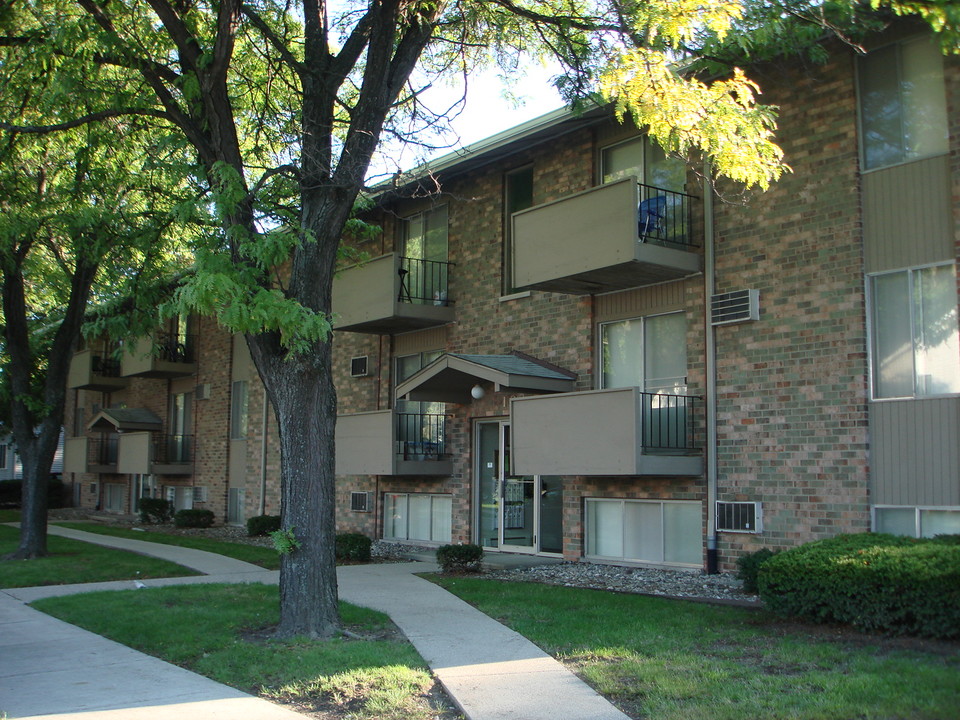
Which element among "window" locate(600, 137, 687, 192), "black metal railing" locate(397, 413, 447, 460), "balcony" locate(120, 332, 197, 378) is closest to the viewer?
"window" locate(600, 137, 687, 192)

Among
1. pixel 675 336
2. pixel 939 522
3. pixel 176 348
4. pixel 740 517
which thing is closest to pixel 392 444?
pixel 675 336

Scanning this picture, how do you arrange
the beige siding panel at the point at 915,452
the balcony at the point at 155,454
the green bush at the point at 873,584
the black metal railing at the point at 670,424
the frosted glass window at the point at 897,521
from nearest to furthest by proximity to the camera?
the green bush at the point at 873,584, the beige siding panel at the point at 915,452, the frosted glass window at the point at 897,521, the black metal railing at the point at 670,424, the balcony at the point at 155,454

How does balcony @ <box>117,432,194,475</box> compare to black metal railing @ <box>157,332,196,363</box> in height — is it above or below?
below

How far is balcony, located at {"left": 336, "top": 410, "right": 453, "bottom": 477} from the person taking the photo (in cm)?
1661

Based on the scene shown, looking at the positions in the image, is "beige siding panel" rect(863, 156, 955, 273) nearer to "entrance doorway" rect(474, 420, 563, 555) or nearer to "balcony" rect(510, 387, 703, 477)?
"balcony" rect(510, 387, 703, 477)

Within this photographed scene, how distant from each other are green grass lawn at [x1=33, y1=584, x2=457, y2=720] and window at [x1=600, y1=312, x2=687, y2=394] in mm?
5689

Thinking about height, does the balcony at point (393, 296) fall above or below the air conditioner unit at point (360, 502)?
above


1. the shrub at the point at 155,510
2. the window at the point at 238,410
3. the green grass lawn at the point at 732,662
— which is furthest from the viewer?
the shrub at the point at 155,510

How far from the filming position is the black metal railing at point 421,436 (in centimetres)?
1689

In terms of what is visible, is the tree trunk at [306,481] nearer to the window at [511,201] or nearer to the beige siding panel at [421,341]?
the window at [511,201]

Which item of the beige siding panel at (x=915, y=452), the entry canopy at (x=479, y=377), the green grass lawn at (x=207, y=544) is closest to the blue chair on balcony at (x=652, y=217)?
the entry canopy at (x=479, y=377)

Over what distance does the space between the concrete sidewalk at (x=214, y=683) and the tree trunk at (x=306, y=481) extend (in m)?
0.93

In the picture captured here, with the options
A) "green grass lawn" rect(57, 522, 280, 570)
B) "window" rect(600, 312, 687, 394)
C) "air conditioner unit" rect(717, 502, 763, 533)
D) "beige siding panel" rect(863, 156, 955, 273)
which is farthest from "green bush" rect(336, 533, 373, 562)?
"beige siding panel" rect(863, 156, 955, 273)

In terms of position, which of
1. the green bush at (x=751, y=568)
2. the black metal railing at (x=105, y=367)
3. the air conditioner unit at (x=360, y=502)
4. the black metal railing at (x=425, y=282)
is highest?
the black metal railing at (x=425, y=282)
